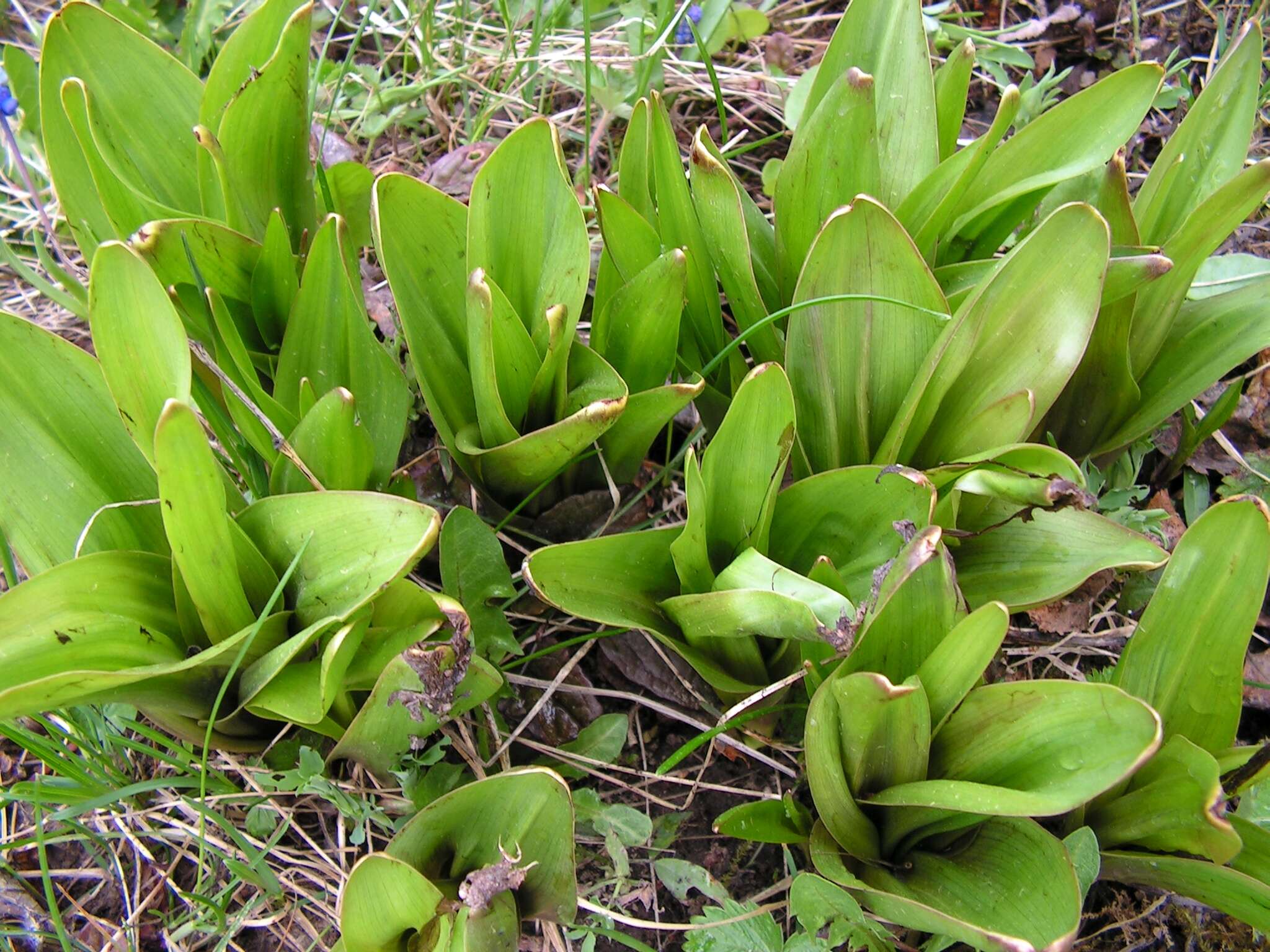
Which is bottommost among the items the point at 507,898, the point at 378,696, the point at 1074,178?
the point at 507,898

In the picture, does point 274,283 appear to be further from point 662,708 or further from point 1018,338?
point 1018,338

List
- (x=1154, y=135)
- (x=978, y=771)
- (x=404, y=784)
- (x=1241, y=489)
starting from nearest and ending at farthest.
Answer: (x=978, y=771) → (x=404, y=784) → (x=1241, y=489) → (x=1154, y=135)

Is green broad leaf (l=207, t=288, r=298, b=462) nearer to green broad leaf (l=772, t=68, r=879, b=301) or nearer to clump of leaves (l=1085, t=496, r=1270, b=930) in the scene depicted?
green broad leaf (l=772, t=68, r=879, b=301)

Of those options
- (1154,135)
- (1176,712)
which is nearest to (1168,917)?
(1176,712)

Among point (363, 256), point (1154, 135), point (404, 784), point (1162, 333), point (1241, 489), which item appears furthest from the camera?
point (1154, 135)

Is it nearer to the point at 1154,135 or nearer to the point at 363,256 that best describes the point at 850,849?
the point at 363,256

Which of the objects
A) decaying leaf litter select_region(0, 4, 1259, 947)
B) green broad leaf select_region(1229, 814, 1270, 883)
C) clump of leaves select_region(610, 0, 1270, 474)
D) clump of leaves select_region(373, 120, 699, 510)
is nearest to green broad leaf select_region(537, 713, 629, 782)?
decaying leaf litter select_region(0, 4, 1259, 947)

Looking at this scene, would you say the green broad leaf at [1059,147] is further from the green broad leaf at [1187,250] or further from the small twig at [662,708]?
the small twig at [662,708]
